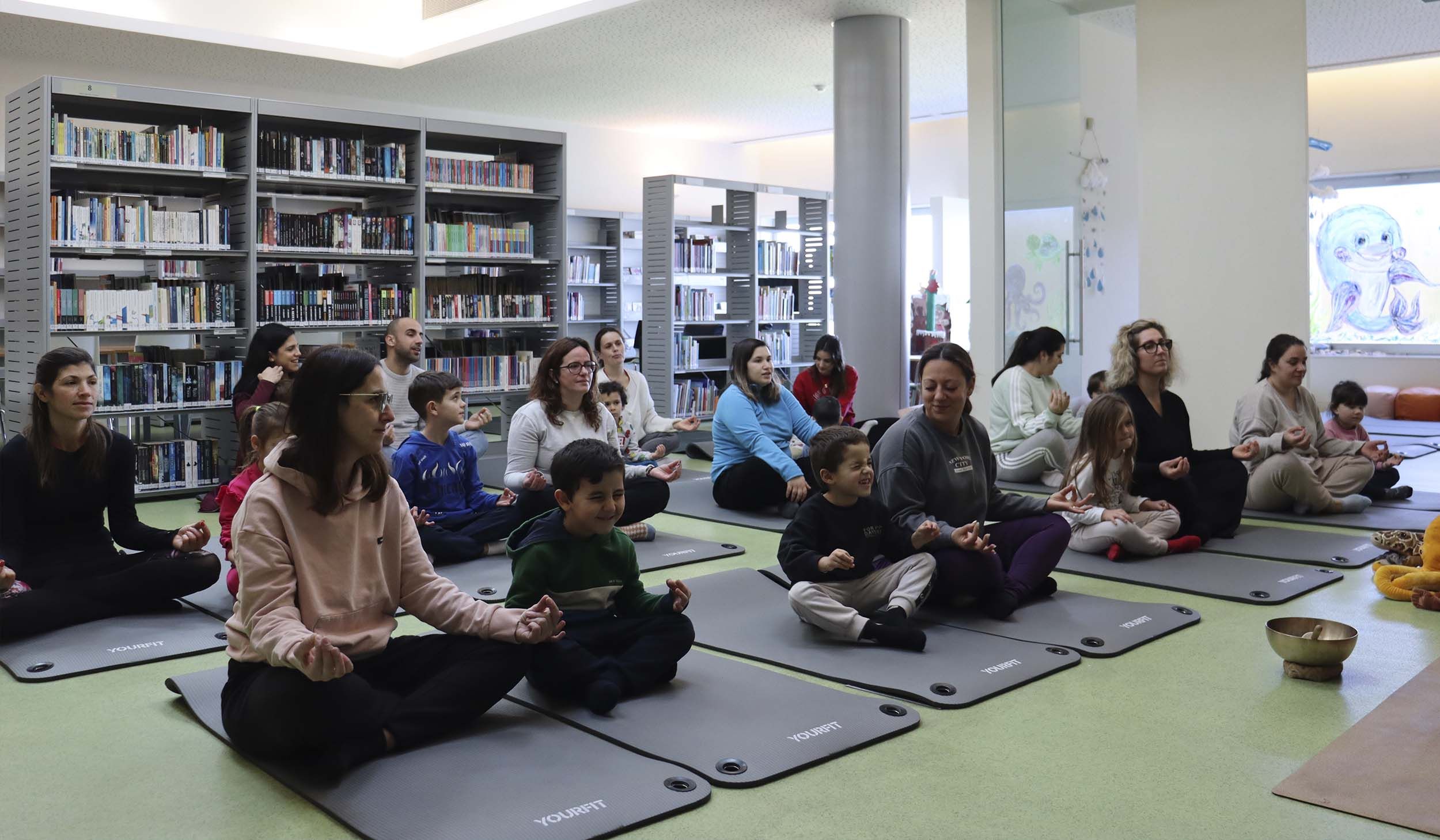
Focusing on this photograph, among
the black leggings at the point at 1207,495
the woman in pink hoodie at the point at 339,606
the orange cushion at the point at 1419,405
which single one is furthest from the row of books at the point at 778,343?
the woman in pink hoodie at the point at 339,606

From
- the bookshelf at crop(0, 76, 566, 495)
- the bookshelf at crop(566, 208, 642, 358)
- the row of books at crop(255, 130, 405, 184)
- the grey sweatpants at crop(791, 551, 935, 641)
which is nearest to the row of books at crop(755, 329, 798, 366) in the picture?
the bookshelf at crop(566, 208, 642, 358)

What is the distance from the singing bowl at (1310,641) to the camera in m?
3.35

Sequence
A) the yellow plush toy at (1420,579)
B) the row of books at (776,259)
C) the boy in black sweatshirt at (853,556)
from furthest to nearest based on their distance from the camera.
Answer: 1. the row of books at (776,259)
2. the yellow plush toy at (1420,579)
3. the boy in black sweatshirt at (853,556)

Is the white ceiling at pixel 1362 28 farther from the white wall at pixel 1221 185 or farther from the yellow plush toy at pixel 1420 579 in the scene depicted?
the yellow plush toy at pixel 1420 579

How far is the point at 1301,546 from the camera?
5.28 meters

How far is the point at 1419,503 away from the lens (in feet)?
21.0

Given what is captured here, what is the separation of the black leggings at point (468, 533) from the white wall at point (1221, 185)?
14.8 ft

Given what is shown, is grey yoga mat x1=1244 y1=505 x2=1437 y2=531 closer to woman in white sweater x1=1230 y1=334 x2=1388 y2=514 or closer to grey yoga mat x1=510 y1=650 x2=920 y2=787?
woman in white sweater x1=1230 y1=334 x2=1388 y2=514

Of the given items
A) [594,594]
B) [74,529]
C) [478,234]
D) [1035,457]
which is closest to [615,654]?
[594,594]

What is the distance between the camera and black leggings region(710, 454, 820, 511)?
6293 mm

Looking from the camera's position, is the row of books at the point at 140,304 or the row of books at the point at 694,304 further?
the row of books at the point at 694,304

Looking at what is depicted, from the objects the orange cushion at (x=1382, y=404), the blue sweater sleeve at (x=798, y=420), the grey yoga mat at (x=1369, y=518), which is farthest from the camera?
the orange cushion at (x=1382, y=404)

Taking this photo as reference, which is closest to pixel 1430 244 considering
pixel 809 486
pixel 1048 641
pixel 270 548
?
pixel 809 486

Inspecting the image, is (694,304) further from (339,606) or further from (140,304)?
(339,606)
